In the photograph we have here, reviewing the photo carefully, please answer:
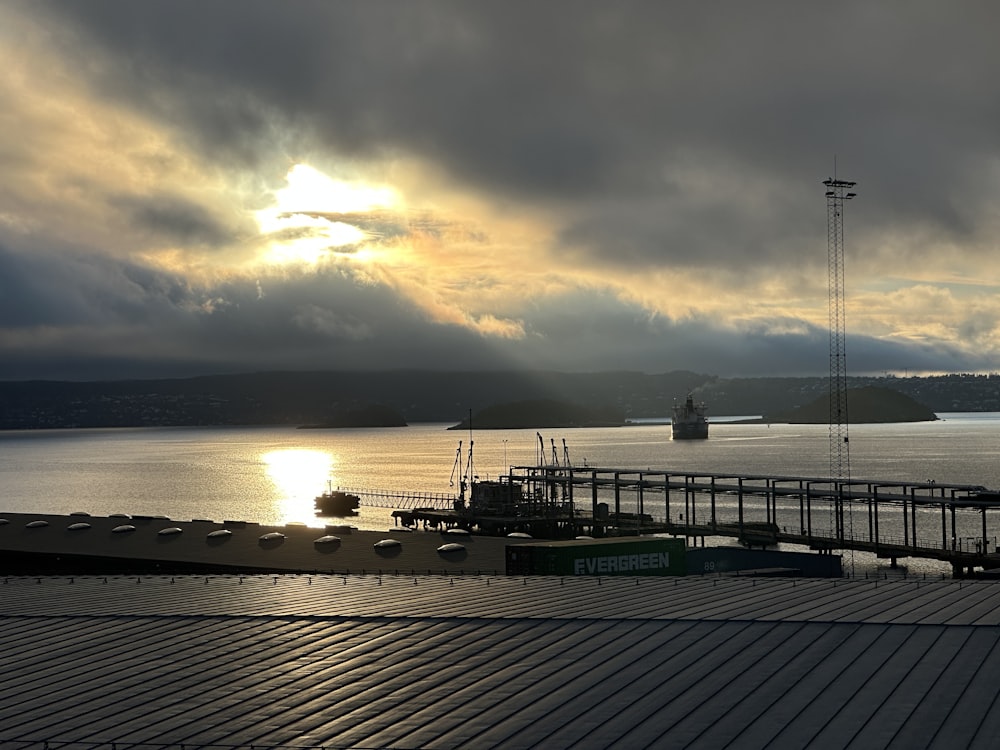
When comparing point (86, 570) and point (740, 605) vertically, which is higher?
point (740, 605)

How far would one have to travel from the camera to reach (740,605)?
130 feet

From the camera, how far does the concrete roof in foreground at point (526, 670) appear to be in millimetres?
27391

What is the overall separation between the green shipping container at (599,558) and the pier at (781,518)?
126 feet

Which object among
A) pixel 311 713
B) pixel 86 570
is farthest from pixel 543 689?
pixel 86 570

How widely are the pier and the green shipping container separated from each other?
38.5 meters

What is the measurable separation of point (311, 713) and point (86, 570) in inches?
2741

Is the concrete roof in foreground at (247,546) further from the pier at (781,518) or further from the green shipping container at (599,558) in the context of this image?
the pier at (781,518)

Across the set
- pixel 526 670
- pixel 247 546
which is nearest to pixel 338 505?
pixel 247 546

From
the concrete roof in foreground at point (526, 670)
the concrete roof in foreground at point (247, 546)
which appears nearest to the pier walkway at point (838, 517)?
the concrete roof in foreground at point (247, 546)

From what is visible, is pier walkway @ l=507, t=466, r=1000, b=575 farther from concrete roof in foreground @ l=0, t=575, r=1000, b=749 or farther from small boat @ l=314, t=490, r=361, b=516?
concrete roof in foreground @ l=0, t=575, r=1000, b=749

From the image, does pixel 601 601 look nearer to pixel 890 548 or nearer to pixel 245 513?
pixel 890 548

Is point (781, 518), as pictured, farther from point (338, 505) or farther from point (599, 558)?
point (599, 558)

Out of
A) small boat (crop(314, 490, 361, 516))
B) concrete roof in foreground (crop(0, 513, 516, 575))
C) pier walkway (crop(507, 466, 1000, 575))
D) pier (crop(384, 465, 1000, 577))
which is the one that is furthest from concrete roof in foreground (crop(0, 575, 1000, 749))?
small boat (crop(314, 490, 361, 516))

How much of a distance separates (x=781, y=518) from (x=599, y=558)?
10222cm
